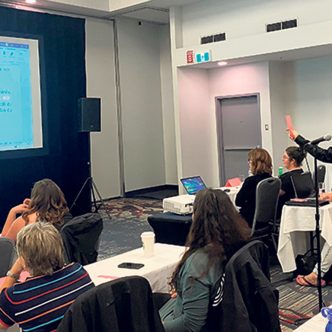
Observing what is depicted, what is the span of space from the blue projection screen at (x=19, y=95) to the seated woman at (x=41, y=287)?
206 inches

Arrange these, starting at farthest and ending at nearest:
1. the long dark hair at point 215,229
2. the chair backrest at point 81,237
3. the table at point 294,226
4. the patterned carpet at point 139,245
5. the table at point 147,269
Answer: the table at point 294,226 → the patterned carpet at point 139,245 → the chair backrest at point 81,237 → the table at point 147,269 → the long dark hair at point 215,229

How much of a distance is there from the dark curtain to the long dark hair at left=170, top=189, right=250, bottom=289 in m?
5.40

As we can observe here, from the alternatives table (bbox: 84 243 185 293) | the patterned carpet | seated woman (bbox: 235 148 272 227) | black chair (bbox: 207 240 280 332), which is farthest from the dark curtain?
black chair (bbox: 207 240 280 332)

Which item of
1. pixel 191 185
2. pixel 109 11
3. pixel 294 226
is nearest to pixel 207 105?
pixel 109 11

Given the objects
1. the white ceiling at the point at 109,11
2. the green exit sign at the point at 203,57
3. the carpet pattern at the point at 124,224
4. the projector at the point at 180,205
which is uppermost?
the white ceiling at the point at 109,11

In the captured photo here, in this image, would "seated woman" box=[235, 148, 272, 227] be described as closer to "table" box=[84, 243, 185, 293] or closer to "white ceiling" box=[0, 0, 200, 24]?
"table" box=[84, 243, 185, 293]

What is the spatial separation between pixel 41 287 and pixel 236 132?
7102mm

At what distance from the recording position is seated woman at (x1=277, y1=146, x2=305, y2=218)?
459 centimetres

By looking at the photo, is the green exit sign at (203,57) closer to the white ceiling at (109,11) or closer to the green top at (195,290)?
the white ceiling at (109,11)

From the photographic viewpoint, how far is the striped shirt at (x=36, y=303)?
1.86 m

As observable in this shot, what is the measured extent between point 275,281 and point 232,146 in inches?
185

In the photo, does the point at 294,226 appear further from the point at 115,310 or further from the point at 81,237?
the point at 115,310

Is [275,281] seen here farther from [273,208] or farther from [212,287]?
[212,287]

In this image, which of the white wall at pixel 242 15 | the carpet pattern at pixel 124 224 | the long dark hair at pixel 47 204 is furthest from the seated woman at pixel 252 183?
the white wall at pixel 242 15
